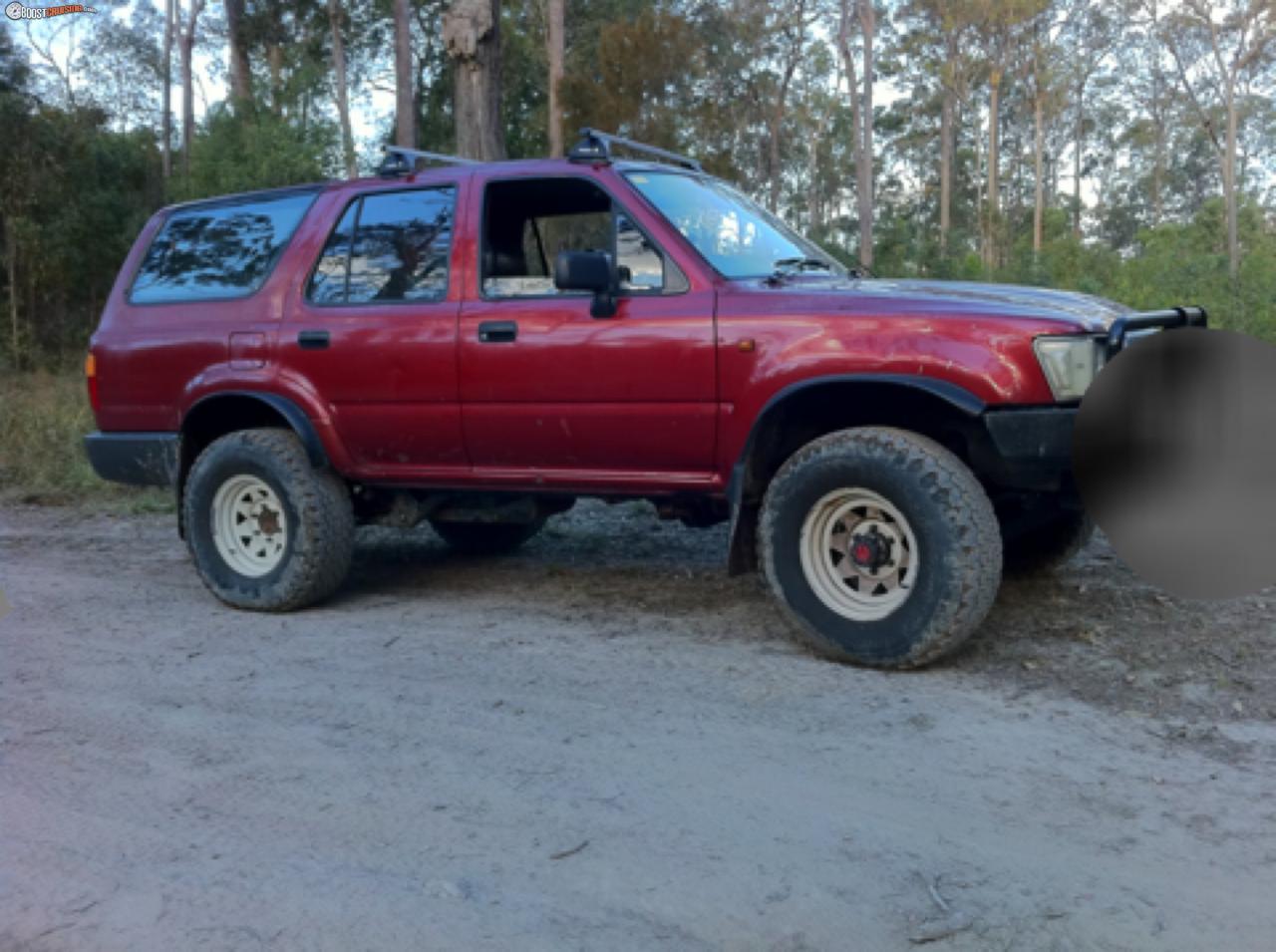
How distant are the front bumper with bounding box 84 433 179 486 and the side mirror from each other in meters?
2.44

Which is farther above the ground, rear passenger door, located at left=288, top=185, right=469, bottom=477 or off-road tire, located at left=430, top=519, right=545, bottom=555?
rear passenger door, located at left=288, top=185, right=469, bottom=477

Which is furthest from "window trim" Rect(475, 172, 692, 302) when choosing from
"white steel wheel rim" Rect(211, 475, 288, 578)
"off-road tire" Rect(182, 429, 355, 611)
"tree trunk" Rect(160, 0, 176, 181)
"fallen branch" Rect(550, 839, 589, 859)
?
"tree trunk" Rect(160, 0, 176, 181)

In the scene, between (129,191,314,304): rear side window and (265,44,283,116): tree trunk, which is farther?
(265,44,283,116): tree trunk

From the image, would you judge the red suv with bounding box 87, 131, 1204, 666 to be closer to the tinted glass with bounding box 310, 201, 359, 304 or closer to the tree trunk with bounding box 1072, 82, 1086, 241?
the tinted glass with bounding box 310, 201, 359, 304

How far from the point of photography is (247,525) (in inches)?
237

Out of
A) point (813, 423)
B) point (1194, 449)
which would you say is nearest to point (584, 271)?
→ point (813, 423)

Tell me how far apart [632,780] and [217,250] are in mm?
A: 3982

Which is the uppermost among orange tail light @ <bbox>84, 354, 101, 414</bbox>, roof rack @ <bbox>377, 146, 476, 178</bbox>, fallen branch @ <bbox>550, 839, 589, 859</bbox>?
roof rack @ <bbox>377, 146, 476, 178</bbox>

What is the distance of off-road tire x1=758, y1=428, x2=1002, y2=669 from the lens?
4332mm

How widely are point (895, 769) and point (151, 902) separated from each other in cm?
206

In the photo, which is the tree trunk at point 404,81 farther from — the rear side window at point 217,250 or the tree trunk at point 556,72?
the rear side window at point 217,250

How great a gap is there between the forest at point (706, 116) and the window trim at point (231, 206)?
630 centimetres

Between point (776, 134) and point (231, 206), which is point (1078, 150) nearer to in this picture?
point (776, 134)

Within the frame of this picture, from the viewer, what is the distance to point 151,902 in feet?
9.49
